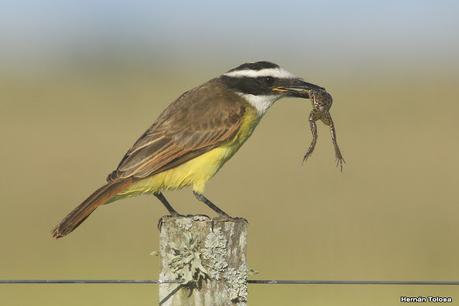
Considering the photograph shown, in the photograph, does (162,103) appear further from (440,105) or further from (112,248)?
(112,248)

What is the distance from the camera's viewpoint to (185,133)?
8555mm

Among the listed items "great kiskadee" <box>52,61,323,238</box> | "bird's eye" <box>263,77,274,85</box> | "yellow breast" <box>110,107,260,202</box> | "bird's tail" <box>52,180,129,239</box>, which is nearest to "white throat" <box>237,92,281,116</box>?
"great kiskadee" <box>52,61,323,238</box>

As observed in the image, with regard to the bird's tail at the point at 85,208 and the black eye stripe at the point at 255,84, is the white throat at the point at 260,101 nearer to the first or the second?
the black eye stripe at the point at 255,84

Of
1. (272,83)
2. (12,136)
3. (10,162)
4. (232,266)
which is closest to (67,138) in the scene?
(12,136)

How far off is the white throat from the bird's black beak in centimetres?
8

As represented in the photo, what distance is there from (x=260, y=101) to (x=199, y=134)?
72cm

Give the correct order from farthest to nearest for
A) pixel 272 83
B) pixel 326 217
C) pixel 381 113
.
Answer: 1. pixel 381 113
2. pixel 326 217
3. pixel 272 83

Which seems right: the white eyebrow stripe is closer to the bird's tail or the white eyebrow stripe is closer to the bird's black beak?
the bird's black beak

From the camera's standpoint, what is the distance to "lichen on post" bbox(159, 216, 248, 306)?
5.73m

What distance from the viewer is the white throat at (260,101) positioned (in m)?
9.00

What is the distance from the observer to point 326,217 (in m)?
15.1

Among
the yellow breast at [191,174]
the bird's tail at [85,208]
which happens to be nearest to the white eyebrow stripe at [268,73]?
the yellow breast at [191,174]

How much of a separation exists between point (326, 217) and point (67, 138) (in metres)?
7.98

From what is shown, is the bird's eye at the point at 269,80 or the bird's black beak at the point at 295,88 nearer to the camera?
the bird's black beak at the point at 295,88
